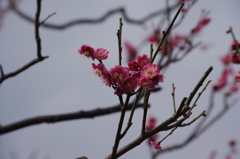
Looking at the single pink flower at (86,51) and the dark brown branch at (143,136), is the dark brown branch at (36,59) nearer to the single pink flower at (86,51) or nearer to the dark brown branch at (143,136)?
the single pink flower at (86,51)

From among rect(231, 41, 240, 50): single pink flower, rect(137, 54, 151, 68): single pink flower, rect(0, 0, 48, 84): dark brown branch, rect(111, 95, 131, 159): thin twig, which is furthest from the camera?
rect(231, 41, 240, 50): single pink flower

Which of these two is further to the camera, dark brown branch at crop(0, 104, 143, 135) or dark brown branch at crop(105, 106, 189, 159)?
dark brown branch at crop(0, 104, 143, 135)

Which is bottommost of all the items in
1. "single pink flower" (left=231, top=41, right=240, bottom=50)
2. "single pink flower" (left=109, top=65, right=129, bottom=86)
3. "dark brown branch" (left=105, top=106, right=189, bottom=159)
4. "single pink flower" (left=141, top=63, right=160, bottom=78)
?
"dark brown branch" (left=105, top=106, right=189, bottom=159)

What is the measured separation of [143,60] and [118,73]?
0.19m

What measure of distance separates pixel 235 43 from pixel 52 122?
2055mm

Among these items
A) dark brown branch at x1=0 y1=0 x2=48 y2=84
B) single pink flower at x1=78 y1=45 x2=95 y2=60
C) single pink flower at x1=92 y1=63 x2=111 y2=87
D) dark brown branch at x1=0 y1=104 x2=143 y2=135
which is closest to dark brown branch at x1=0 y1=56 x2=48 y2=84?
dark brown branch at x1=0 y1=0 x2=48 y2=84

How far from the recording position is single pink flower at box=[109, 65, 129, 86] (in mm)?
1614

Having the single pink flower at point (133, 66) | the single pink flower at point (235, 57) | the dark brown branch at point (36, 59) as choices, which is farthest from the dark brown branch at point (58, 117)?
the single pink flower at point (235, 57)

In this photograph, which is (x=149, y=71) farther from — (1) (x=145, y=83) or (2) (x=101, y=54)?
(2) (x=101, y=54)

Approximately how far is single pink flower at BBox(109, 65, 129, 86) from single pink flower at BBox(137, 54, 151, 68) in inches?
4.4

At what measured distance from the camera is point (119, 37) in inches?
66.9

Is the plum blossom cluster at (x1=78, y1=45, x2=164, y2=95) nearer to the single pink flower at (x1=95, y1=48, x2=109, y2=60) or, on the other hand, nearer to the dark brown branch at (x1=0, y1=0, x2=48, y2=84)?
the single pink flower at (x1=95, y1=48, x2=109, y2=60)

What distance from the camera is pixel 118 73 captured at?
163 cm

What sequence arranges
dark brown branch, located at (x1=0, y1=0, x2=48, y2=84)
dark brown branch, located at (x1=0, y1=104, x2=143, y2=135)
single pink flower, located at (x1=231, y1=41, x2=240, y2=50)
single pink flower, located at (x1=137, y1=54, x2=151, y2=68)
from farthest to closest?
1. single pink flower, located at (x1=231, y1=41, x2=240, y2=50)
2. dark brown branch, located at (x1=0, y1=104, x2=143, y2=135)
3. dark brown branch, located at (x1=0, y1=0, x2=48, y2=84)
4. single pink flower, located at (x1=137, y1=54, x2=151, y2=68)
